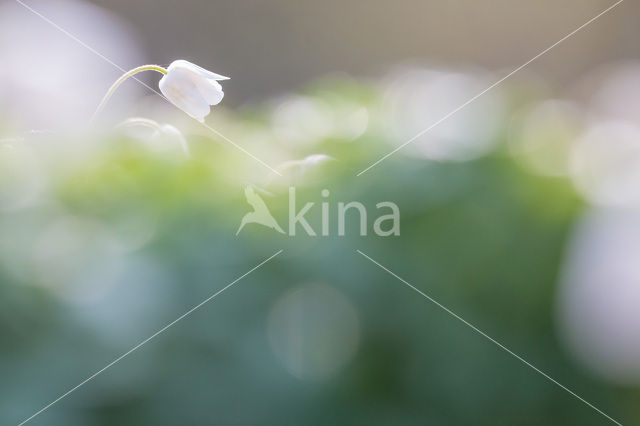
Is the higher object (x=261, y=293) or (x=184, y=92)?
(x=184, y=92)

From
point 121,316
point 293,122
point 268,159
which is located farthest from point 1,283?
point 293,122

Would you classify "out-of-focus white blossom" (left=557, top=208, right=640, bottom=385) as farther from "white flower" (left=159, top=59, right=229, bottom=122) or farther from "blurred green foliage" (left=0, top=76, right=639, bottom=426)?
"white flower" (left=159, top=59, right=229, bottom=122)

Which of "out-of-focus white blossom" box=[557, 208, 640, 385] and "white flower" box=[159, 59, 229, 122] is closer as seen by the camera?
"white flower" box=[159, 59, 229, 122]

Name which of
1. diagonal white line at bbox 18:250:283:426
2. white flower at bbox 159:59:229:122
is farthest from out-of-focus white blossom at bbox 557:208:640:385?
white flower at bbox 159:59:229:122

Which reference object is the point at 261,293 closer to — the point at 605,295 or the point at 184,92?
the point at 184,92

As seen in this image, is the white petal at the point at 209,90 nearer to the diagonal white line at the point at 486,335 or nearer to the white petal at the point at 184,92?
the white petal at the point at 184,92

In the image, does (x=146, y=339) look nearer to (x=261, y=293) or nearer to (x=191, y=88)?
(x=261, y=293)

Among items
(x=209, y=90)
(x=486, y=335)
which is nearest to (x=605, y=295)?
(x=486, y=335)

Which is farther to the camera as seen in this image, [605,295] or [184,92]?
[605,295]
